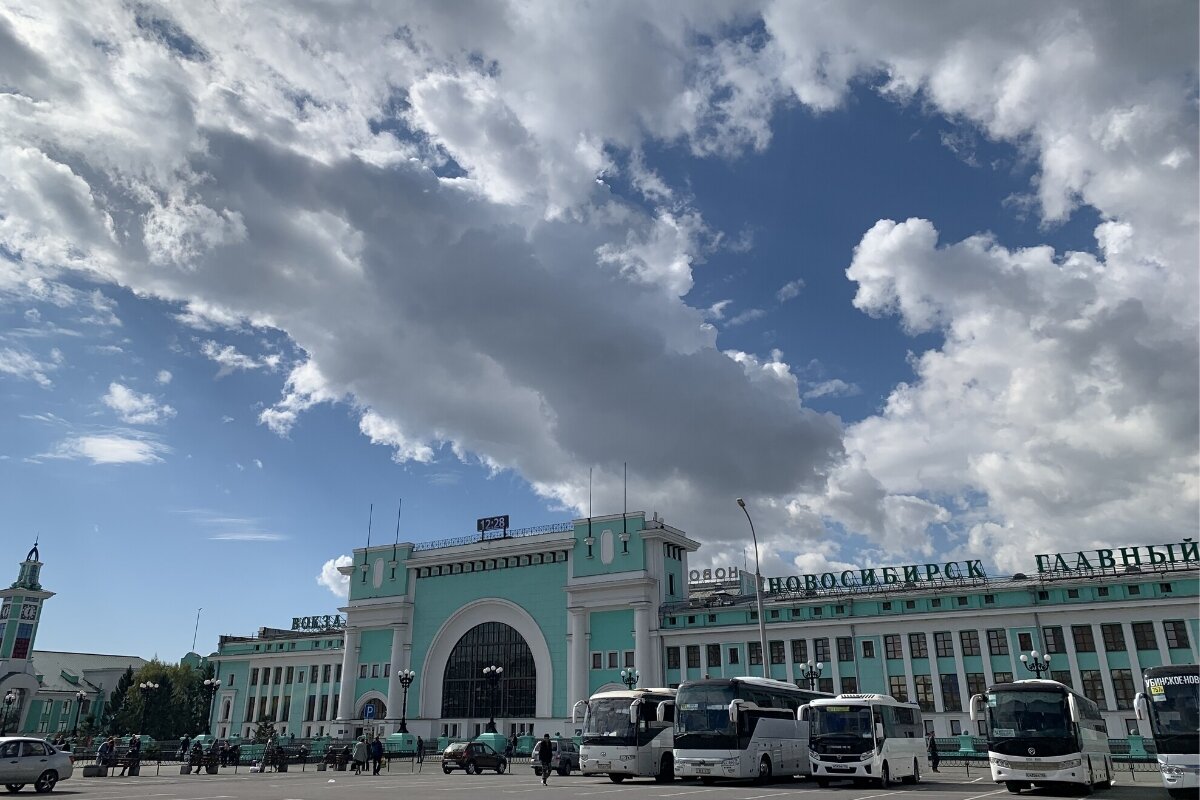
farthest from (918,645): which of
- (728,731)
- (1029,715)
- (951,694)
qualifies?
Result: (1029,715)

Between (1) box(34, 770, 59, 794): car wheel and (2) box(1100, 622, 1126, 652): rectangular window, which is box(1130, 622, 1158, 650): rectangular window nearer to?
(2) box(1100, 622, 1126, 652): rectangular window

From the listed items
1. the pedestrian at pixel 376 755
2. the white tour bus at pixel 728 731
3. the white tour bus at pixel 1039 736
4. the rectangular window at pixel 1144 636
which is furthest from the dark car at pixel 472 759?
the rectangular window at pixel 1144 636

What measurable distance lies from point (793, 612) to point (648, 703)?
32834mm

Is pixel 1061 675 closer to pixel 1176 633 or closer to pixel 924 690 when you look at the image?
pixel 1176 633

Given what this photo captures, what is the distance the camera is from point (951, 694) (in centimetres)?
5550

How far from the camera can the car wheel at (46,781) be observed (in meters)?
27.5

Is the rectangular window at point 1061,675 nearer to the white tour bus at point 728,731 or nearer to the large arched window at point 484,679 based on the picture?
the white tour bus at point 728,731

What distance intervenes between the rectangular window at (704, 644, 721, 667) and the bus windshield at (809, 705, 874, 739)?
3496 cm

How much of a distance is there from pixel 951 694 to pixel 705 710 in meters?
33.2

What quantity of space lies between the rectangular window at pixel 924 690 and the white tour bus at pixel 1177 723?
3416 cm

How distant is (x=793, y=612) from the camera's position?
2457 inches

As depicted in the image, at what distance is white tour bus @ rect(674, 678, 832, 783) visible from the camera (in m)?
29.0

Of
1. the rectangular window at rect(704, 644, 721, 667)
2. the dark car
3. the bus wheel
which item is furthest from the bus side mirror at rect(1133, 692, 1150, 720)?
the rectangular window at rect(704, 644, 721, 667)

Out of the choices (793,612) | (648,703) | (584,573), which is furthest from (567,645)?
(648,703)
